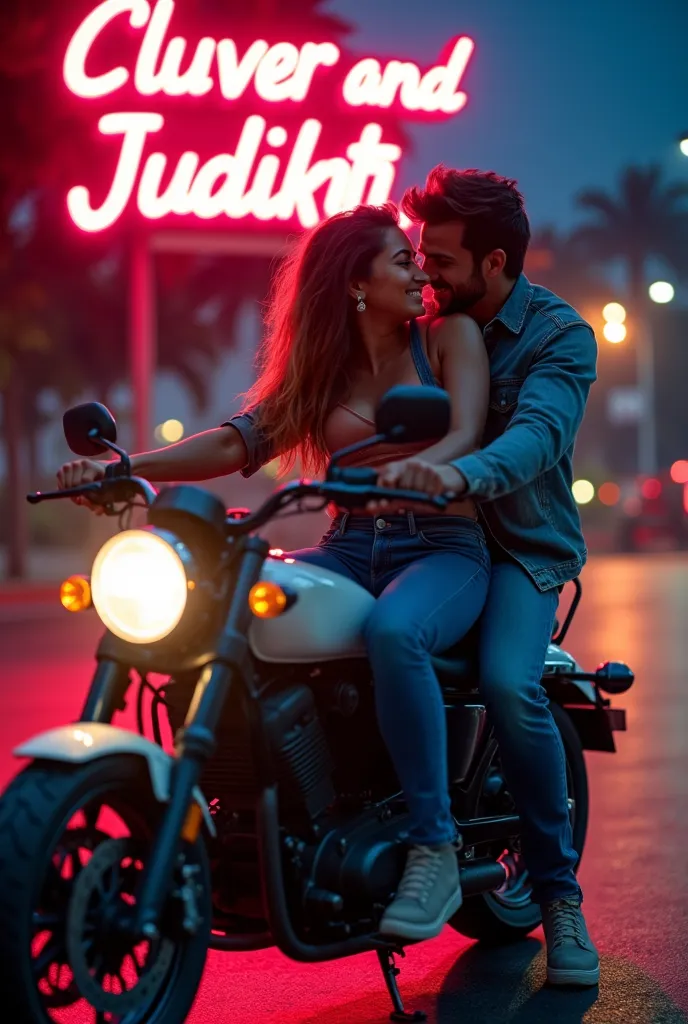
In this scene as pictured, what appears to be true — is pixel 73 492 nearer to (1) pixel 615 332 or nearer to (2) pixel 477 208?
(2) pixel 477 208

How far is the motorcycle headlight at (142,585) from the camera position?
3.46m

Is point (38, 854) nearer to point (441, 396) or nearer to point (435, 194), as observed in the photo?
point (441, 396)

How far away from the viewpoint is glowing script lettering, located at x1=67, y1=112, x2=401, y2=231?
2508 cm

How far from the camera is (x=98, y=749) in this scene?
3.27 metres

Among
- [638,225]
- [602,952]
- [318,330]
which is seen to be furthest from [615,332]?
[638,225]

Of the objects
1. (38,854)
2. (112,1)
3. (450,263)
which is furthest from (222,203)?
(38,854)

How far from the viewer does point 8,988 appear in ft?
10.3

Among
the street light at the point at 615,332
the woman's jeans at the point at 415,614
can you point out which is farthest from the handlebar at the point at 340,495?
the street light at the point at 615,332

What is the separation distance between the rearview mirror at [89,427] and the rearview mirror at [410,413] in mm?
777

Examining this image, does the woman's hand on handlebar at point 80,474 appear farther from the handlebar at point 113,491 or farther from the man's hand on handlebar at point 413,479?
the man's hand on handlebar at point 413,479

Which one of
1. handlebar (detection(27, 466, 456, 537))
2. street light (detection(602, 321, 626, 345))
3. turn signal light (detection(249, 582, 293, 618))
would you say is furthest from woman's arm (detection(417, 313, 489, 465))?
street light (detection(602, 321, 626, 345))

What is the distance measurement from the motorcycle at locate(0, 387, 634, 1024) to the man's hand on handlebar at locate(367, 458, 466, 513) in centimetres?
4

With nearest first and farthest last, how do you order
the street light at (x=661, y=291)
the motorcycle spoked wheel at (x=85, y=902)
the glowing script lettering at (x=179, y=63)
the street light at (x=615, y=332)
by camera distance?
the motorcycle spoked wheel at (x=85, y=902) → the street light at (x=661, y=291) → the glowing script lettering at (x=179, y=63) → the street light at (x=615, y=332)

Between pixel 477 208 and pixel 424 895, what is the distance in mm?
1851
